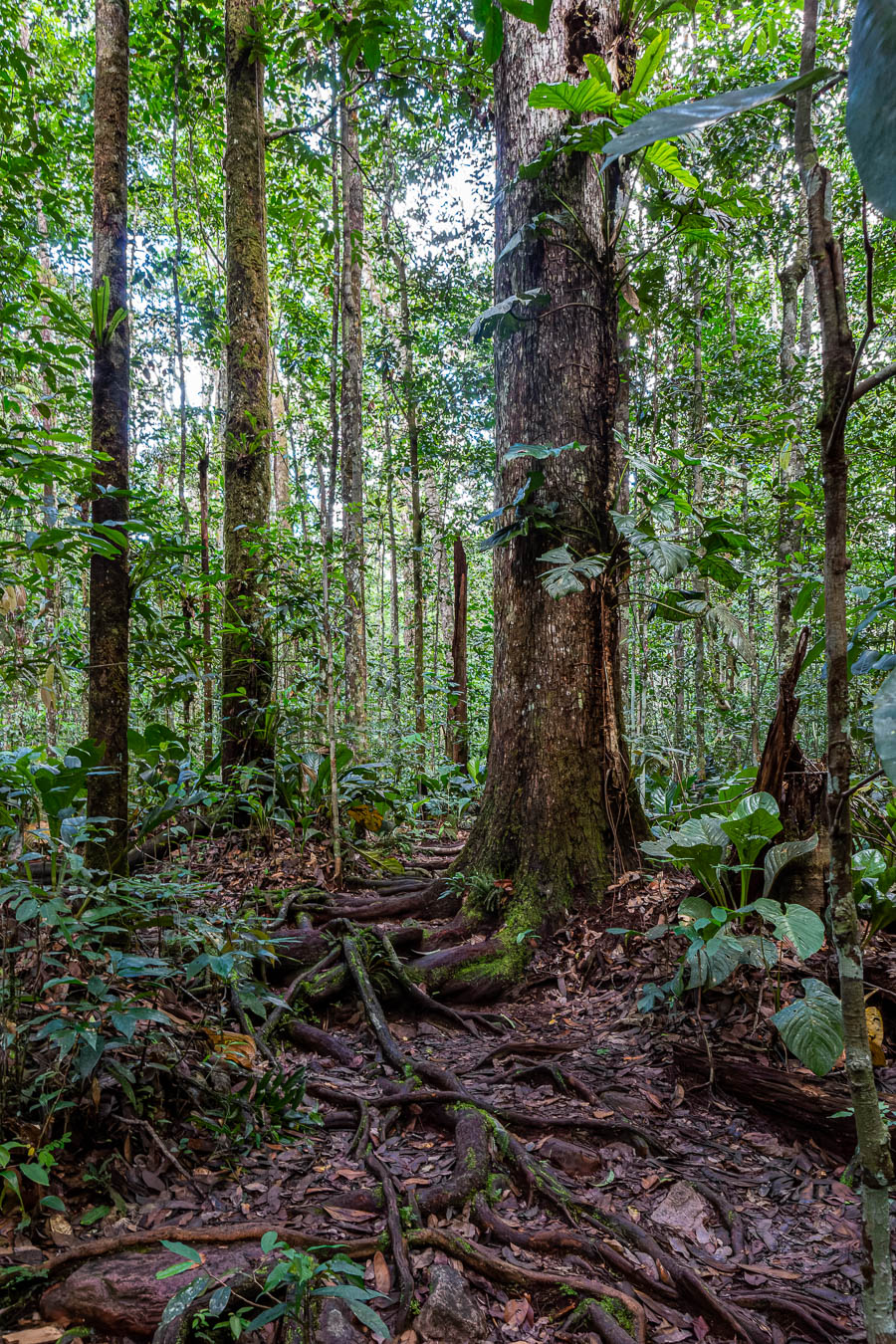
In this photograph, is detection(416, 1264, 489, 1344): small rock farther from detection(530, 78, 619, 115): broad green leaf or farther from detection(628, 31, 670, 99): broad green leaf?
detection(628, 31, 670, 99): broad green leaf

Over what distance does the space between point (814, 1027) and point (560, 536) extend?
2.57 meters

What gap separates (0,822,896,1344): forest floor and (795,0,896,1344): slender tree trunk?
0.85 metres

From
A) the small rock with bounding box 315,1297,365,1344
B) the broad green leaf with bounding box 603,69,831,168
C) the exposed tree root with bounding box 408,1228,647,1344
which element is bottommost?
the exposed tree root with bounding box 408,1228,647,1344

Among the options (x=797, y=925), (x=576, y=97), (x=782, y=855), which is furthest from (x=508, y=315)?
(x=797, y=925)

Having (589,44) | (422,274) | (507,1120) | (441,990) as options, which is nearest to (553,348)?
(589,44)

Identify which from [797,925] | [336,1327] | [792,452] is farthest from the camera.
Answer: [792,452]

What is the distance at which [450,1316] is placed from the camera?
5.13 feet

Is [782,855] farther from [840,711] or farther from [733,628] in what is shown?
[840,711]

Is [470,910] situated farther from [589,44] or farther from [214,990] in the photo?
[589,44]

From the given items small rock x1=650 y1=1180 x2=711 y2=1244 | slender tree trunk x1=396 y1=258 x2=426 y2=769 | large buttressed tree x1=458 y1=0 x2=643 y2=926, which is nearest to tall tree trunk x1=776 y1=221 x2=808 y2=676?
large buttressed tree x1=458 y1=0 x2=643 y2=926

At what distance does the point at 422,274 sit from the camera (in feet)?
34.4

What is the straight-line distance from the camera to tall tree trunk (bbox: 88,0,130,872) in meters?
2.71

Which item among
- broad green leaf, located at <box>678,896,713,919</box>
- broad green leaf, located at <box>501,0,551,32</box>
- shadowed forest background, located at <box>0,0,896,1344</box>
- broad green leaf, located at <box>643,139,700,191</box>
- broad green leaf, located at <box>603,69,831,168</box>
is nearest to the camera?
broad green leaf, located at <box>603,69,831,168</box>

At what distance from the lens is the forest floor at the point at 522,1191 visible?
1583 millimetres
